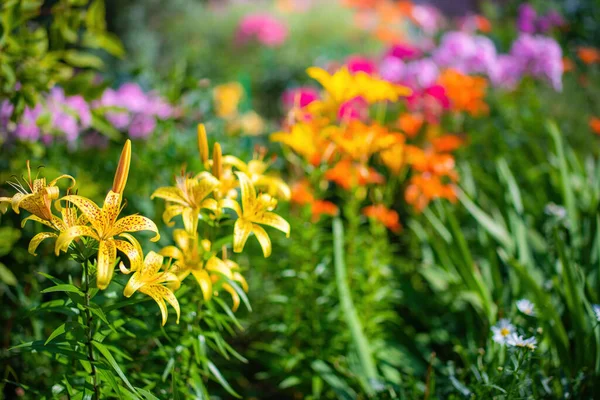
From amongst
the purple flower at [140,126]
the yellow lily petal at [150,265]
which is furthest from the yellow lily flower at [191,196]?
the purple flower at [140,126]

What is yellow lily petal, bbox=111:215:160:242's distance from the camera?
89 centimetres

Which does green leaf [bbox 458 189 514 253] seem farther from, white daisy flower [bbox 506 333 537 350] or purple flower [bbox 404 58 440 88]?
purple flower [bbox 404 58 440 88]

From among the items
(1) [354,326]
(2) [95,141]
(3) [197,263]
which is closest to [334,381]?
(1) [354,326]

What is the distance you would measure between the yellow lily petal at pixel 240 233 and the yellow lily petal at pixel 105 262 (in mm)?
212

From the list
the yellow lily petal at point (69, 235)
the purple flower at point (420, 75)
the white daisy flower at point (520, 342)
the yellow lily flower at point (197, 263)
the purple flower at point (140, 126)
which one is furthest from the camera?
the purple flower at point (420, 75)

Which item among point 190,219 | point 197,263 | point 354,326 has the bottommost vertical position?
point 354,326

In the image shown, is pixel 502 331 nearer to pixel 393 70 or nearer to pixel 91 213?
pixel 91 213

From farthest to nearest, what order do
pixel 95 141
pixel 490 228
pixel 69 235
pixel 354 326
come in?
pixel 95 141 → pixel 490 228 → pixel 354 326 → pixel 69 235

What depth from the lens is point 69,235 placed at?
2.63 feet

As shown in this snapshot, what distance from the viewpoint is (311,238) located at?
65.0 inches

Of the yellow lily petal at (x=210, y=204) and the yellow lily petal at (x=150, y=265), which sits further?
the yellow lily petal at (x=210, y=204)

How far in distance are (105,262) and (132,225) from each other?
0.09m

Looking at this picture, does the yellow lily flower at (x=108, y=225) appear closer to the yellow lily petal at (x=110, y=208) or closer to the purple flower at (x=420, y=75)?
the yellow lily petal at (x=110, y=208)

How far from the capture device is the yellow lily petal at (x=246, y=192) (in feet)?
3.41
